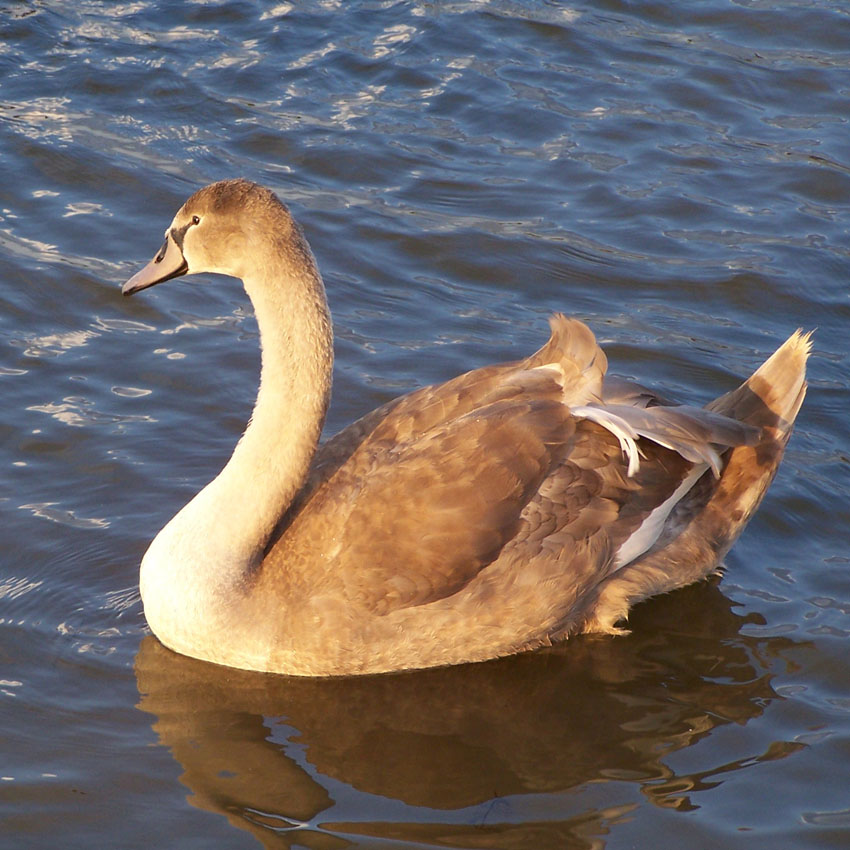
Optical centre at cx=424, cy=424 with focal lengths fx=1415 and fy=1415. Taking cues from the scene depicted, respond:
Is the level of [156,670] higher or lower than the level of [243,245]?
lower

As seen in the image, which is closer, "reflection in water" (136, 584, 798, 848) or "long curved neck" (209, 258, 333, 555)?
"reflection in water" (136, 584, 798, 848)

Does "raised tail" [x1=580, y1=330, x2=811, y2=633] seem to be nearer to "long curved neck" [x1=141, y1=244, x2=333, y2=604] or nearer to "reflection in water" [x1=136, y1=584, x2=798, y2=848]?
"reflection in water" [x1=136, y1=584, x2=798, y2=848]

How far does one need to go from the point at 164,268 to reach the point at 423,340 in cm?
257

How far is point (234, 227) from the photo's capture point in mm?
5652

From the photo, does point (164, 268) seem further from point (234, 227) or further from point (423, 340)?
point (423, 340)

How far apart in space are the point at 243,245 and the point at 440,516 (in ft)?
4.40

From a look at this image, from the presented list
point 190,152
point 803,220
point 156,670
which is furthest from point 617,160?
point 156,670

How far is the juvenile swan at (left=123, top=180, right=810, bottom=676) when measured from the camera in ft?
18.5

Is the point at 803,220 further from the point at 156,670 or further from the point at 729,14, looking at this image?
the point at 156,670

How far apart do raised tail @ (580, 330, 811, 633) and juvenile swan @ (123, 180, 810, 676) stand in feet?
1.12

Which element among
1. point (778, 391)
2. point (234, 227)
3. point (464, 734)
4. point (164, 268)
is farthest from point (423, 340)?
point (464, 734)

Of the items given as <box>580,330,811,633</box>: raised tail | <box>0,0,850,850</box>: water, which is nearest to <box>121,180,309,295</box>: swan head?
<box>0,0,850,850</box>: water

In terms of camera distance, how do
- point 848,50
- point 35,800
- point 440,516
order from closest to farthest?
point 35,800, point 440,516, point 848,50

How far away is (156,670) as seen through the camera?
579 centimetres
